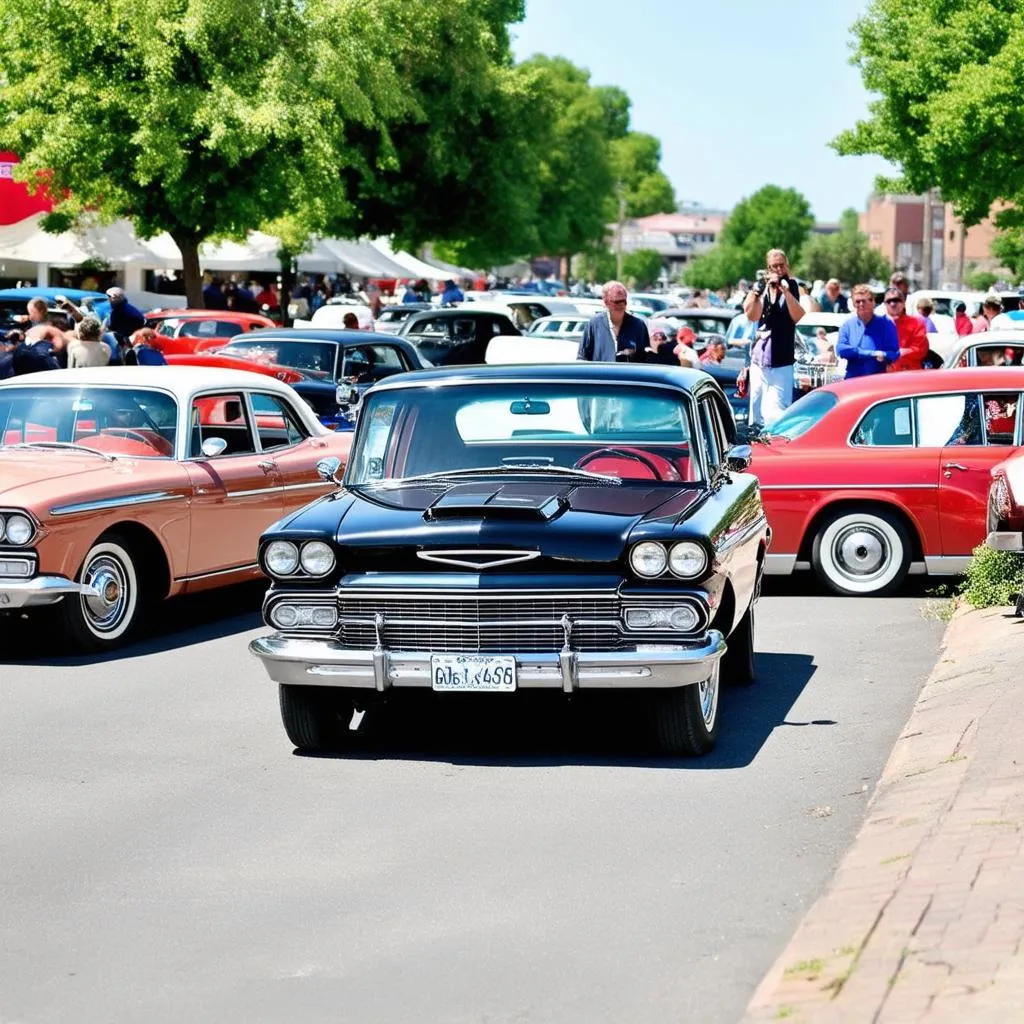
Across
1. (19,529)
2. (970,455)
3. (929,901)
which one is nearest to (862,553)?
(970,455)

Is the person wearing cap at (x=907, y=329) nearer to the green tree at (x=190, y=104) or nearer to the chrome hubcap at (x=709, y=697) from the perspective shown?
the chrome hubcap at (x=709, y=697)

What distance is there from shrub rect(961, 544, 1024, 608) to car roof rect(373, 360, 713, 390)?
10.8 ft

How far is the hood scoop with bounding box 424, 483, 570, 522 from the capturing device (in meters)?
7.84

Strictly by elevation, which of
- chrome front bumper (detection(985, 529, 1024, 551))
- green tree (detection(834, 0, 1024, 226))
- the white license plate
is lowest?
the white license plate

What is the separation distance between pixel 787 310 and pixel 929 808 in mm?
10657

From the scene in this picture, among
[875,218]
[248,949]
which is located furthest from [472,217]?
[875,218]

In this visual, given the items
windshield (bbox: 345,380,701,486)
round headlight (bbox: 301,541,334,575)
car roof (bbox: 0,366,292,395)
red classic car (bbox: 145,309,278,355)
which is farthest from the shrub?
red classic car (bbox: 145,309,278,355)

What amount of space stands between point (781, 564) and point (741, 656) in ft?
11.0

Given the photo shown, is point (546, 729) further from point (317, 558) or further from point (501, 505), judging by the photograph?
point (317, 558)

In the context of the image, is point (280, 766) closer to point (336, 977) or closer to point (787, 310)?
point (336, 977)

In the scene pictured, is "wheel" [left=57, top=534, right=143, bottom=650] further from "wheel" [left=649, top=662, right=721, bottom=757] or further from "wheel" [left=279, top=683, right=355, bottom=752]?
"wheel" [left=649, top=662, right=721, bottom=757]

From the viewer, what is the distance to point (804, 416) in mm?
13328

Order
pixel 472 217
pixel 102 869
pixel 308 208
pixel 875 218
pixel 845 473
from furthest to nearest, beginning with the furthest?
1. pixel 875 218
2. pixel 472 217
3. pixel 308 208
4. pixel 845 473
5. pixel 102 869

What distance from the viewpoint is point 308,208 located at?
33625mm
